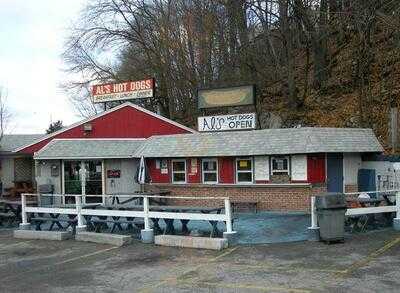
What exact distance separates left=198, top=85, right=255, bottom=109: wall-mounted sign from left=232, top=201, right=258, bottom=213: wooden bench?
4184 mm

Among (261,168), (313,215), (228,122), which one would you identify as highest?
(228,122)

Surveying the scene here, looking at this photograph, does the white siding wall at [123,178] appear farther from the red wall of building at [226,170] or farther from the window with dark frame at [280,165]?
the window with dark frame at [280,165]

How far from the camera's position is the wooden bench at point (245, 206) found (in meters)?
20.7

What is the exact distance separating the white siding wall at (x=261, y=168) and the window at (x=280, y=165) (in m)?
0.24

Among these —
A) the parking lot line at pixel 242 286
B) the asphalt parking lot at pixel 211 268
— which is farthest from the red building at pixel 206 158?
the parking lot line at pixel 242 286

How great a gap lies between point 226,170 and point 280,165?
7.50ft

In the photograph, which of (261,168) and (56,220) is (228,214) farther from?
(261,168)

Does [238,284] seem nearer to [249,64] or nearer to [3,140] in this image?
[249,64]

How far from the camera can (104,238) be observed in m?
15.2

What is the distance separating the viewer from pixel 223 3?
31906 mm

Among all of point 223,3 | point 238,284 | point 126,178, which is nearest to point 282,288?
point 238,284

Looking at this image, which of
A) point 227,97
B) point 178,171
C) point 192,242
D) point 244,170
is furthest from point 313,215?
point 178,171

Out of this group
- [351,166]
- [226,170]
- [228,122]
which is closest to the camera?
[351,166]

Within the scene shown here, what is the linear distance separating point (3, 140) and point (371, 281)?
3761 cm
